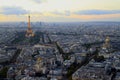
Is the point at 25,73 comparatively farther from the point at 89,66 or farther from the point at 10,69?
the point at 89,66

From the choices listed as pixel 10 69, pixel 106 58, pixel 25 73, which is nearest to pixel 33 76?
pixel 25 73

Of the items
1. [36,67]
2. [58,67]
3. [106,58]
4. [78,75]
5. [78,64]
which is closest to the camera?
[78,75]

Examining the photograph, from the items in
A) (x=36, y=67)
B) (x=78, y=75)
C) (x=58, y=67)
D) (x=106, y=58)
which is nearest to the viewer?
(x=78, y=75)

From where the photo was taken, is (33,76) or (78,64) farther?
(78,64)

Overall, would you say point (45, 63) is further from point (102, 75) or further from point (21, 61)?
point (102, 75)

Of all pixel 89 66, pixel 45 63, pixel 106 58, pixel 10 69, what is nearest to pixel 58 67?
pixel 45 63

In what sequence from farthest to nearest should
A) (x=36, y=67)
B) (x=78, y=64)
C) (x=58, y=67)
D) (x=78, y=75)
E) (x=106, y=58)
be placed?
(x=106, y=58) → (x=78, y=64) → (x=58, y=67) → (x=36, y=67) → (x=78, y=75)

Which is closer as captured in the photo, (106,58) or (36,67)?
(36,67)
